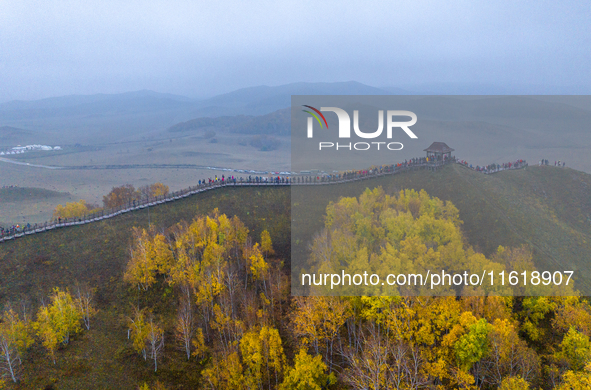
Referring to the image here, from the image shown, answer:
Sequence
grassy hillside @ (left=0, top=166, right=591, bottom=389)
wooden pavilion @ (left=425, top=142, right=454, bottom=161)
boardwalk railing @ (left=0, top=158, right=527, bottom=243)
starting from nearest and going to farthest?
grassy hillside @ (left=0, top=166, right=591, bottom=389) < boardwalk railing @ (left=0, top=158, right=527, bottom=243) < wooden pavilion @ (left=425, top=142, right=454, bottom=161)

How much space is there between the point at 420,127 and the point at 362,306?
177m

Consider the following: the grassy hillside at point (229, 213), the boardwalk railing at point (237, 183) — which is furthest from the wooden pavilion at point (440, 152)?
the grassy hillside at point (229, 213)

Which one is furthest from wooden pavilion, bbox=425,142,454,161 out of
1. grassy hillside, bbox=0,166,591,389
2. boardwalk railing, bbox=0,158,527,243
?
grassy hillside, bbox=0,166,591,389

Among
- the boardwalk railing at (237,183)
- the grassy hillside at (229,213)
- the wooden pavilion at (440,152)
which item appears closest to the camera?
the grassy hillside at (229,213)

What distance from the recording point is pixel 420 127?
187 metres

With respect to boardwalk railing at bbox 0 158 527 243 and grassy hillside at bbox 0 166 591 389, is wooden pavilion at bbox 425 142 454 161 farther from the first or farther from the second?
grassy hillside at bbox 0 166 591 389

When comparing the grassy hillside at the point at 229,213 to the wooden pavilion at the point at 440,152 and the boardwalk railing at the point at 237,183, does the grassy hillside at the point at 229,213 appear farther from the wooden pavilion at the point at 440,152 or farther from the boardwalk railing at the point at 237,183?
the wooden pavilion at the point at 440,152

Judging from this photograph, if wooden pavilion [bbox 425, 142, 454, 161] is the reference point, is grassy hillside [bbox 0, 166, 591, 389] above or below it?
below

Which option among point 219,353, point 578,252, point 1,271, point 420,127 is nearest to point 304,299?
point 219,353

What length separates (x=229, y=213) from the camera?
5353 centimetres

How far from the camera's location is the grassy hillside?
29.6 m

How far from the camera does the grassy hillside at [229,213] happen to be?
29625mm

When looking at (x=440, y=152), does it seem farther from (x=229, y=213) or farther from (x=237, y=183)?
(x=229, y=213)

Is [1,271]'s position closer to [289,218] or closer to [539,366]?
[289,218]
